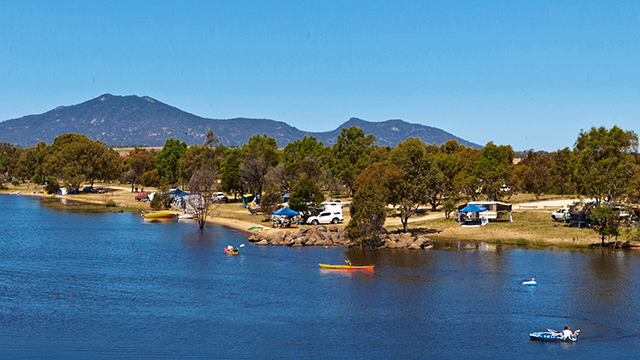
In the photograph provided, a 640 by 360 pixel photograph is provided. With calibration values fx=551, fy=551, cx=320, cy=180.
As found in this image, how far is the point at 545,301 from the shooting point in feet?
131

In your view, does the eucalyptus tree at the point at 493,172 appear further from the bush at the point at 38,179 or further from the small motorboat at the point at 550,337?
the bush at the point at 38,179

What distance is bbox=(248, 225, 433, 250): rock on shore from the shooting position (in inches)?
2469

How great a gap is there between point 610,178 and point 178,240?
2074 inches

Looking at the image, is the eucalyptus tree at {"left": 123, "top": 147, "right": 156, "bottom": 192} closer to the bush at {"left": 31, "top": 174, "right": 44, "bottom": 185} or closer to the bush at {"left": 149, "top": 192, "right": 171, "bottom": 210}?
the bush at {"left": 31, "top": 174, "right": 44, "bottom": 185}

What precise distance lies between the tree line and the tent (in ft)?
7.04

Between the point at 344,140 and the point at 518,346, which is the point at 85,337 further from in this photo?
the point at 344,140

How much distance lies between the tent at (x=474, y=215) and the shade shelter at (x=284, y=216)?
22.6 m

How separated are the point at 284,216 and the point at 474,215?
26661 millimetres

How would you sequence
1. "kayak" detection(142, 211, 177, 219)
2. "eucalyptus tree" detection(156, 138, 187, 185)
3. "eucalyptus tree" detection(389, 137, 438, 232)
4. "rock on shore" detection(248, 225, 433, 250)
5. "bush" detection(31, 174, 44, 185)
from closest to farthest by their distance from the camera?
"rock on shore" detection(248, 225, 433, 250) → "eucalyptus tree" detection(389, 137, 438, 232) → "kayak" detection(142, 211, 177, 219) → "eucalyptus tree" detection(156, 138, 187, 185) → "bush" detection(31, 174, 44, 185)

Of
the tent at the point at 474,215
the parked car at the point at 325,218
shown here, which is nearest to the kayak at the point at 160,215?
the parked car at the point at 325,218

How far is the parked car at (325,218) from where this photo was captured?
79500mm

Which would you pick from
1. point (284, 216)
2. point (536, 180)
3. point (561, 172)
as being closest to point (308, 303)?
point (284, 216)

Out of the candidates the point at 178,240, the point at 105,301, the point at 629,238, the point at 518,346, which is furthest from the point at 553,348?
the point at 178,240

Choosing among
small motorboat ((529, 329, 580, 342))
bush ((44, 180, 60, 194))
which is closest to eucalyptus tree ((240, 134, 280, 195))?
bush ((44, 180, 60, 194))
